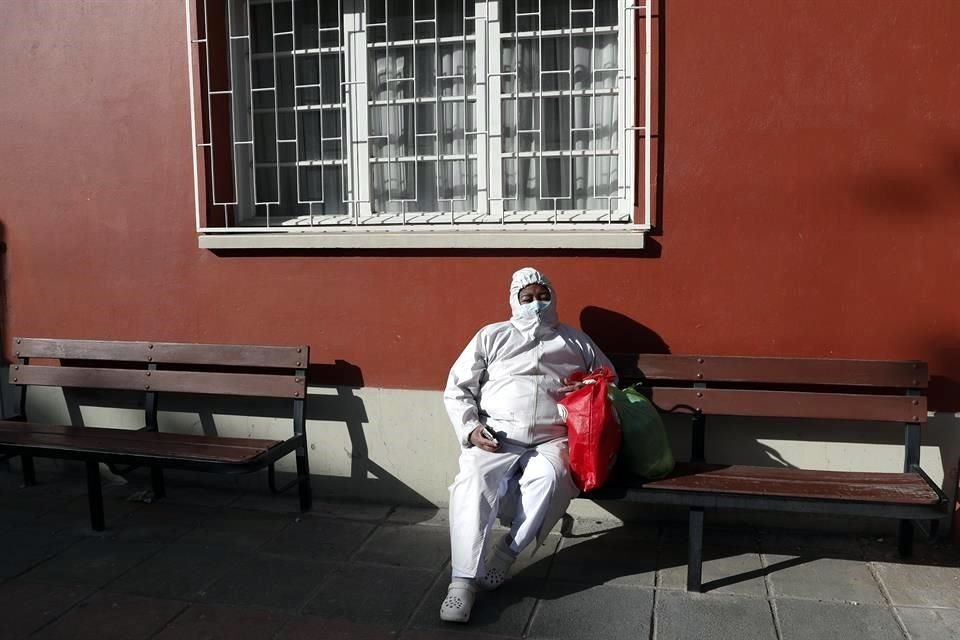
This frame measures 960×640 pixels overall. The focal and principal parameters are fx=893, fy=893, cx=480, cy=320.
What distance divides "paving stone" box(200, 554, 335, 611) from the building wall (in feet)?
3.19

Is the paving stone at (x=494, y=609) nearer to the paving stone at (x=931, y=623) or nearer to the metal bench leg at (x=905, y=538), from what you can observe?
the paving stone at (x=931, y=623)

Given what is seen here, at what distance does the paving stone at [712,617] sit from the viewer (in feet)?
11.5

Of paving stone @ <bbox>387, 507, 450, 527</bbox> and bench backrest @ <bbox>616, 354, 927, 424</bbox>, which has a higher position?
bench backrest @ <bbox>616, 354, 927, 424</bbox>

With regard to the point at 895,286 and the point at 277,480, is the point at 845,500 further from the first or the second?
the point at 277,480

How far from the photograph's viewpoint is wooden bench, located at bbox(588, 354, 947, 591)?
374 centimetres

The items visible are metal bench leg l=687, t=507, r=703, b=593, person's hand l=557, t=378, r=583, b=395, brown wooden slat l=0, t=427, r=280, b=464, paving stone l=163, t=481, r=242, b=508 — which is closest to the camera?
metal bench leg l=687, t=507, r=703, b=593

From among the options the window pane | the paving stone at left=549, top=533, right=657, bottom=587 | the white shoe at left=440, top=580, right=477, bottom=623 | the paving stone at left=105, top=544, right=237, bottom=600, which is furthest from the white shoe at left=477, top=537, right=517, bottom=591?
the window pane

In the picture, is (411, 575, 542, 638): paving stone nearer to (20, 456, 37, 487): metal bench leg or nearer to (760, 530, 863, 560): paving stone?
(760, 530, 863, 560): paving stone

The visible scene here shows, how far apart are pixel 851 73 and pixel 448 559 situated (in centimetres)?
299

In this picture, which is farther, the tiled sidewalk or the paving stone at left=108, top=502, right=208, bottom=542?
the paving stone at left=108, top=502, right=208, bottom=542

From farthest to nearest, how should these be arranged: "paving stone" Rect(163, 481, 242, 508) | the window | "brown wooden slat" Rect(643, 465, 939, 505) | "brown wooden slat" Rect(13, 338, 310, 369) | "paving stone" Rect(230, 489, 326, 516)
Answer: "paving stone" Rect(163, 481, 242, 508)
"paving stone" Rect(230, 489, 326, 516)
"brown wooden slat" Rect(13, 338, 310, 369)
the window
"brown wooden slat" Rect(643, 465, 939, 505)

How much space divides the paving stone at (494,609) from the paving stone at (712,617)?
554mm

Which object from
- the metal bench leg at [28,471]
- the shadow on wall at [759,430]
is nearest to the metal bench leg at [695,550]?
the shadow on wall at [759,430]

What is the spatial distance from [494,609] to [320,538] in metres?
1.17
